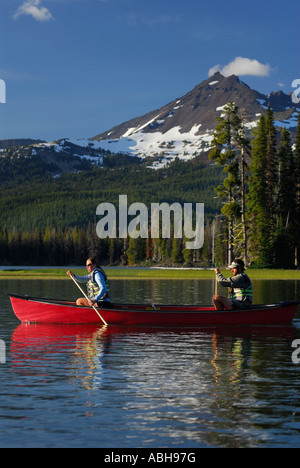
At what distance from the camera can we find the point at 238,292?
1029 inches

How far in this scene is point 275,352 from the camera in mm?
20234

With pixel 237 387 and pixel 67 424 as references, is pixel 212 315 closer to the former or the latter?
pixel 237 387

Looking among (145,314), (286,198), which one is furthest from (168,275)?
(145,314)

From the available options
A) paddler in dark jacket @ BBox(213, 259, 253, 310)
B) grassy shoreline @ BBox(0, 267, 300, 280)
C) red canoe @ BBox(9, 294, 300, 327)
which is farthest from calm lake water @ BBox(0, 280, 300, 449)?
grassy shoreline @ BBox(0, 267, 300, 280)

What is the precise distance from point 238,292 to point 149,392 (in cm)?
1238

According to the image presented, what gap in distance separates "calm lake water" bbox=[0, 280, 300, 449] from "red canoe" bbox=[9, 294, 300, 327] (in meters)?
1.90

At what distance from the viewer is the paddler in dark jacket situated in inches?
997

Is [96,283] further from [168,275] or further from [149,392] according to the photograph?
[168,275]

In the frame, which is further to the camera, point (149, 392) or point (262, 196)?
point (262, 196)

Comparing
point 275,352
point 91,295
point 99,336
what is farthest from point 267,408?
point 91,295

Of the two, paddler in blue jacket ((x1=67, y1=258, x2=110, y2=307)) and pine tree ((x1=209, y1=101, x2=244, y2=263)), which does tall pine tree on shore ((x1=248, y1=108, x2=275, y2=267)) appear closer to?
pine tree ((x1=209, y1=101, x2=244, y2=263))
